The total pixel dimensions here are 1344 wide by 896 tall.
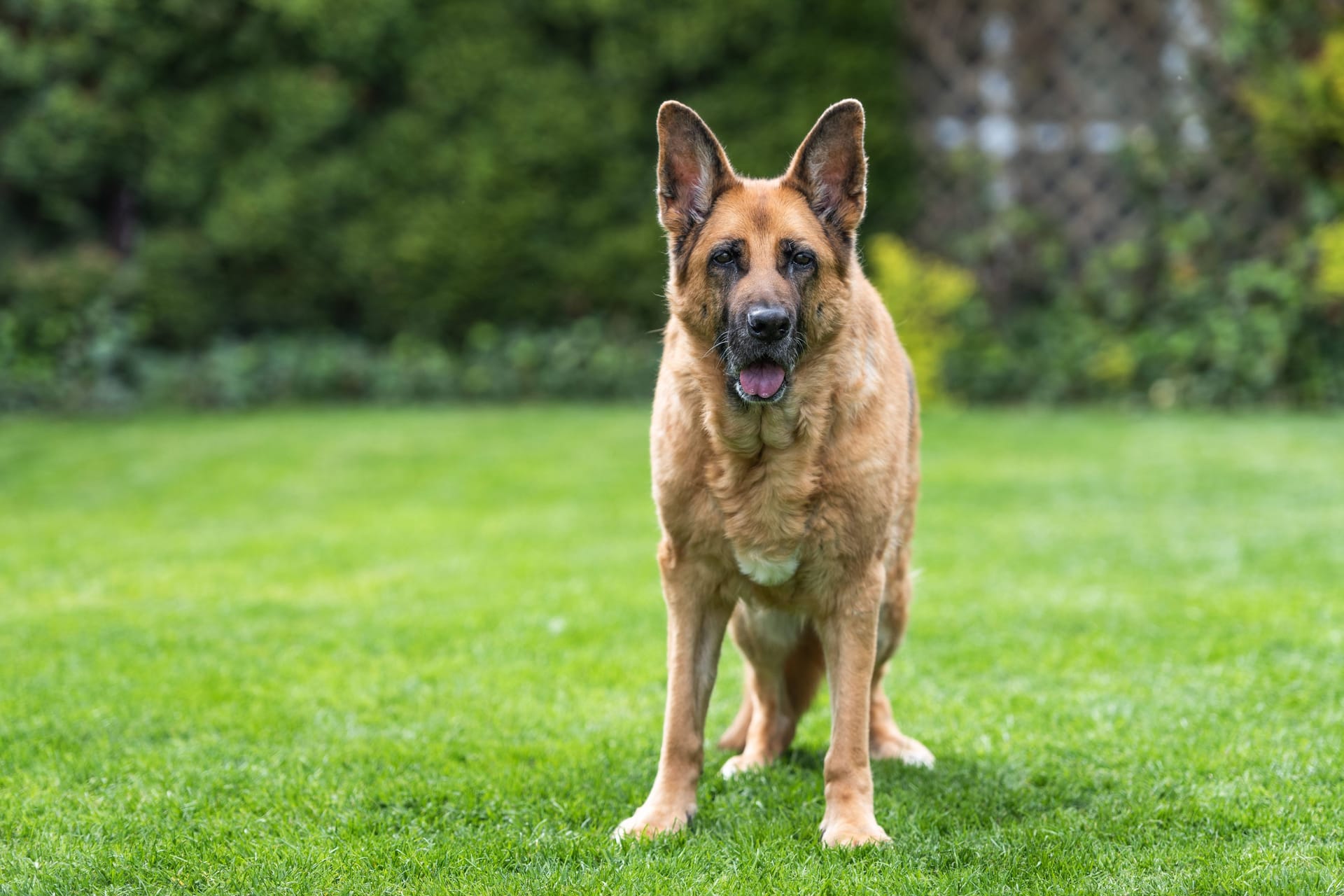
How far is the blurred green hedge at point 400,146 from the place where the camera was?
11.7 meters

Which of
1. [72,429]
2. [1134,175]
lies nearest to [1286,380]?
[1134,175]

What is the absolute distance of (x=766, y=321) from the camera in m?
3.17

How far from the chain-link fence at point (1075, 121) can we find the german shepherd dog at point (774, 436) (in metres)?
9.37

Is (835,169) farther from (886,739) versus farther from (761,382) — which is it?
(886,739)

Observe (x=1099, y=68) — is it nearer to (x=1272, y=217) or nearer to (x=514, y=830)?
(x=1272, y=217)

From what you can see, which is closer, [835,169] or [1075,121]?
[835,169]

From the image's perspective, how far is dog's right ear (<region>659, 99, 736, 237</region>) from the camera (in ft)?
11.1

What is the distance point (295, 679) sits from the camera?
15.5 feet

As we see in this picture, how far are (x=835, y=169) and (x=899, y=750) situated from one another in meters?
1.76

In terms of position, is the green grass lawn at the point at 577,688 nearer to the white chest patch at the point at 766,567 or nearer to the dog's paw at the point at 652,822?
the dog's paw at the point at 652,822

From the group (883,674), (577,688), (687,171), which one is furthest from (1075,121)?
(687,171)

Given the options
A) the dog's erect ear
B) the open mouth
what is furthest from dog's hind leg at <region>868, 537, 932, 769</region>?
the dog's erect ear

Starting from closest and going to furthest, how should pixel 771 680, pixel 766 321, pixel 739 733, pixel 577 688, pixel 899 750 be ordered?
pixel 766 321
pixel 771 680
pixel 899 750
pixel 739 733
pixel 577 688

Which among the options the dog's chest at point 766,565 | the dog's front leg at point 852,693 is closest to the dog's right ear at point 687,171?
the dog's chest at point 766,565
